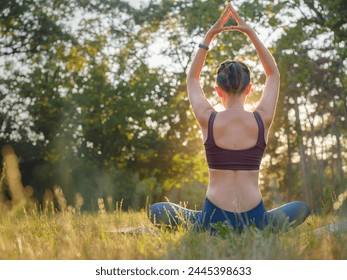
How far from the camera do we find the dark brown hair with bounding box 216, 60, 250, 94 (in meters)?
4.65

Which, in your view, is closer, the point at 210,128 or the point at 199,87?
the point at 210,128

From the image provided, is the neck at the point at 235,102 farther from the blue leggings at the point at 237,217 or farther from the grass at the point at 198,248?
the grass at the point at 198,248

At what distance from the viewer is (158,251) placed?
3713 mm

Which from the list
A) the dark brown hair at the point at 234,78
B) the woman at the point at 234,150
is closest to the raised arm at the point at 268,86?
the woman at the point at 234,150

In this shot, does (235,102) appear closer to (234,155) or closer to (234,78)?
(234,78)

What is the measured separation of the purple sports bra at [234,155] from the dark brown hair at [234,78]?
9.4 inches

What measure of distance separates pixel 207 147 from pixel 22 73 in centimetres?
2324

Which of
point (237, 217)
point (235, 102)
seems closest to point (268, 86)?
point (235, 102)

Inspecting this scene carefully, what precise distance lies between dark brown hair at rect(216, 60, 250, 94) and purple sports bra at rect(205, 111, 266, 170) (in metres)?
0.24

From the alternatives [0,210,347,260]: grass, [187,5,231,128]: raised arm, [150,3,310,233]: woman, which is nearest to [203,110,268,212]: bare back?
[150,3,310,233]: woman

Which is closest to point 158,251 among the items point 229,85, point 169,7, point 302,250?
point 302,250

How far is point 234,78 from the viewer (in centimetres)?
465

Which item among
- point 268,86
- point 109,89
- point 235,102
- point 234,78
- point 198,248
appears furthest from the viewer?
point 109,89

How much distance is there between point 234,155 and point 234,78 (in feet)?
2.10
